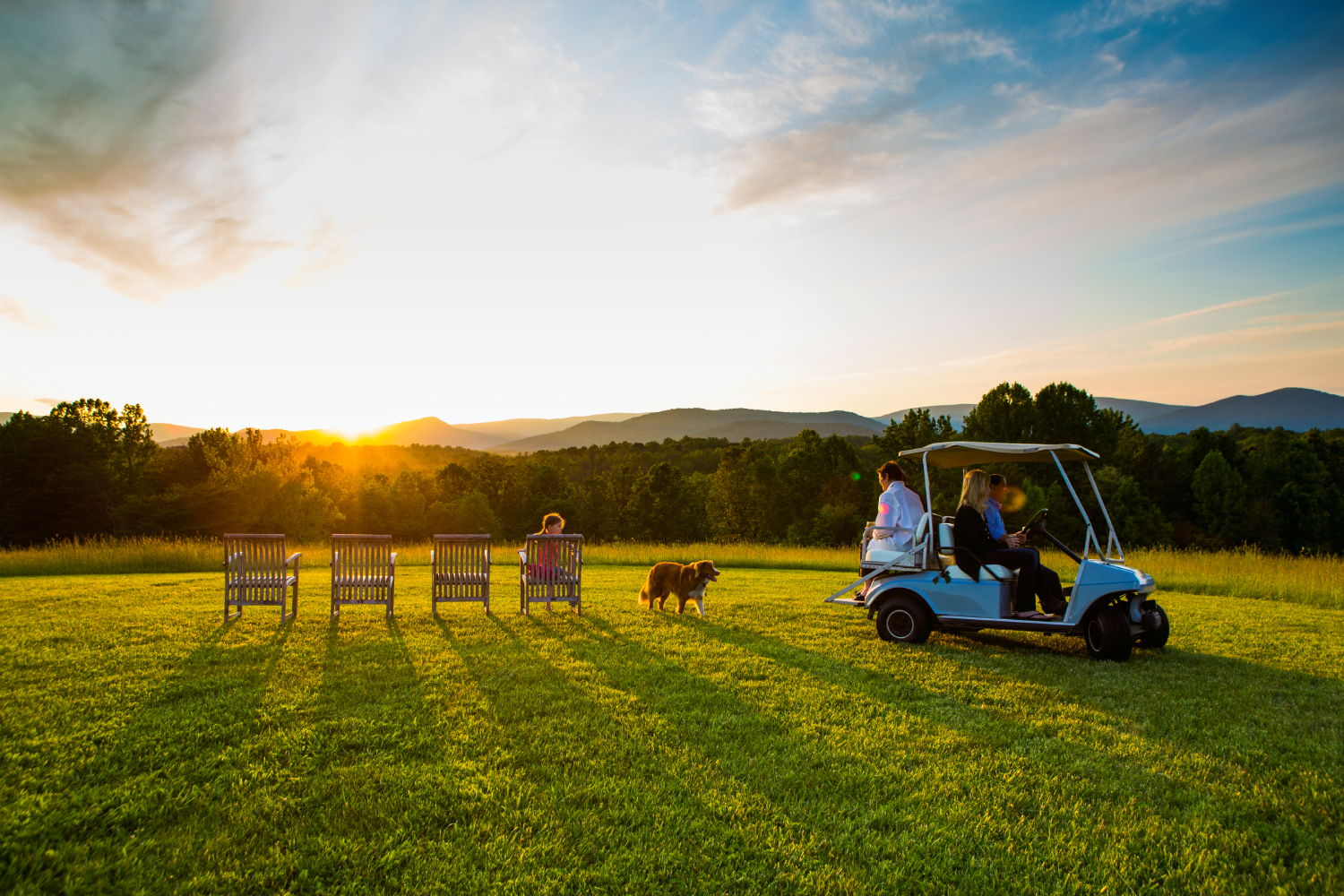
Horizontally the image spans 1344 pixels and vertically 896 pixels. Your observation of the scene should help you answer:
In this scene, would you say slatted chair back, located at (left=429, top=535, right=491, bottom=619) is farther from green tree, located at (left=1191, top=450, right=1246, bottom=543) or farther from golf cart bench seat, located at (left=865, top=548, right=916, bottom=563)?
green tree, located at (left=1191, top=450, right=1246, bottom=543)

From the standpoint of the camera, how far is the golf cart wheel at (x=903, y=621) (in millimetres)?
7109

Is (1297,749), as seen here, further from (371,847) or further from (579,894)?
(371,847)

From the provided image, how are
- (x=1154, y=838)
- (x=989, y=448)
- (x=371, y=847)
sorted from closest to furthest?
(x=371, y=847) → (x=1154, y=838) → (x=989, y=448)

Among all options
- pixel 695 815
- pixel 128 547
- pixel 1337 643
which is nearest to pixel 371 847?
pixel 695 815

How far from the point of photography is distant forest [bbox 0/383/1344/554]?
134 feet

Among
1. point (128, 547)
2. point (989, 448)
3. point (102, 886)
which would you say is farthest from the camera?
point (128, 547)

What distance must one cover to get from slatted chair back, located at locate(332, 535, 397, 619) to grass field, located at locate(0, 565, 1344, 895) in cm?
121

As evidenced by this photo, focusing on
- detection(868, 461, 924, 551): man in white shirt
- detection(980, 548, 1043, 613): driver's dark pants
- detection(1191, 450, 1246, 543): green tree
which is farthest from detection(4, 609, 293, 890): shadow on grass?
detection(1191, 450, 1246, 543): green tree

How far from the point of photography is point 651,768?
12.0 feet

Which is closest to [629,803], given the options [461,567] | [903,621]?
[903,621]

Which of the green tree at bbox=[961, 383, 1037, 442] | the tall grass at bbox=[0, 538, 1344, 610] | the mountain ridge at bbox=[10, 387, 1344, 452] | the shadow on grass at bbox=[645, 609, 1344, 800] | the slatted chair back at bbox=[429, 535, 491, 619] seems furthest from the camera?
the mountain ridge at bbox=[10, 387, 1344, 452]

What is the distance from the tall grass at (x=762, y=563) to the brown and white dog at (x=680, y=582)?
24.7ft

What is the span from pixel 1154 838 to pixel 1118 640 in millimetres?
3904

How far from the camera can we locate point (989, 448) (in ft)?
23.9
